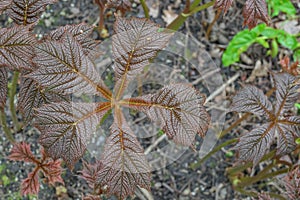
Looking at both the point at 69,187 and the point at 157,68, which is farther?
the point at 157,68

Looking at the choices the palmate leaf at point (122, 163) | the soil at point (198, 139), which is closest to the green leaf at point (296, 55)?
the soil at point (198, 139)

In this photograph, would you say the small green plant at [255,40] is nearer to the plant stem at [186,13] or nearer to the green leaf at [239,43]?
the green leaf at [239,43]

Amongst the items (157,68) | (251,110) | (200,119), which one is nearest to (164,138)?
(157,68)

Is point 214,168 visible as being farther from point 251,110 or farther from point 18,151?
point 18,151

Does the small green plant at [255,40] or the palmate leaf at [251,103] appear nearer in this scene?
the palmate leaf at [251,103]

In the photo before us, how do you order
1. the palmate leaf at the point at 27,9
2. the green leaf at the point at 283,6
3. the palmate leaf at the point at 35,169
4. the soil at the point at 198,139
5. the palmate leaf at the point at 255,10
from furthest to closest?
the green leaf at the point at 283,6 < the soil at the point at 198,139 < the palmate leaf at the point at 35,169 < the palmate leaf at the point at 255,10 < the palmate leaf at the point at 27,9

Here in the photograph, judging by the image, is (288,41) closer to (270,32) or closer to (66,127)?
(270,32)
